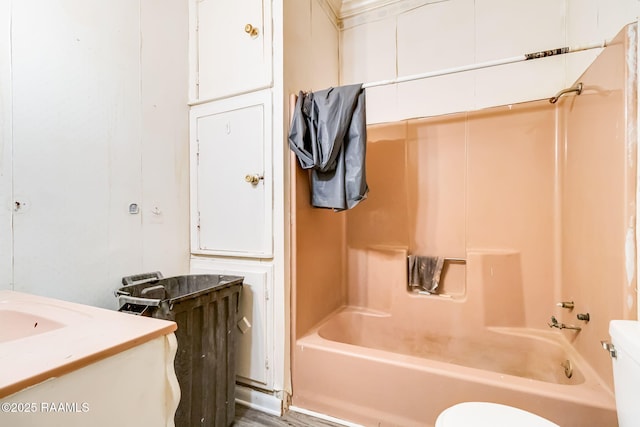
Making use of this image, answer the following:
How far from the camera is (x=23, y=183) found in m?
1.16

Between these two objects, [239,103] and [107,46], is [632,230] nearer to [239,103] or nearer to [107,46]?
[239,103]

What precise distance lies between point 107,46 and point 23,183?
767mm

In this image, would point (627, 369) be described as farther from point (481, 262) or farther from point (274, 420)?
point (274, 420)

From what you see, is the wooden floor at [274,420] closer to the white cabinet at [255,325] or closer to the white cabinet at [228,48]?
the white cabinet at [255,325]

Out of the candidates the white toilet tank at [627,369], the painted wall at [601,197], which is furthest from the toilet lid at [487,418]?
the painted wall at [601,197]

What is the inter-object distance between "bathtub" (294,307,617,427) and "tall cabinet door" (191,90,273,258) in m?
0.72

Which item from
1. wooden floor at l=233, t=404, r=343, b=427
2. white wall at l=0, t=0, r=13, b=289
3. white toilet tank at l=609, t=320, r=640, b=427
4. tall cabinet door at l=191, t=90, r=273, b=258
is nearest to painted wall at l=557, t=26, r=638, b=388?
white toilet tank at l=609, t=320, r=640, b=427

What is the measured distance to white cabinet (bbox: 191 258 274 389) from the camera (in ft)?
5.35

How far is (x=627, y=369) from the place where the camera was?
83 centimetres

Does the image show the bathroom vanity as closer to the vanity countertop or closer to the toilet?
the vanity countertop

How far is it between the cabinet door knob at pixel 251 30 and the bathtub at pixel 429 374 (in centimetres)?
175

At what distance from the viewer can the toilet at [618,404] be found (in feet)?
2.62

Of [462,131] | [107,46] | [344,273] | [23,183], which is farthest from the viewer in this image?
[344,273]

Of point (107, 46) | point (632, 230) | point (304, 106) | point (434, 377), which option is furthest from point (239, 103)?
point (632, 230)
